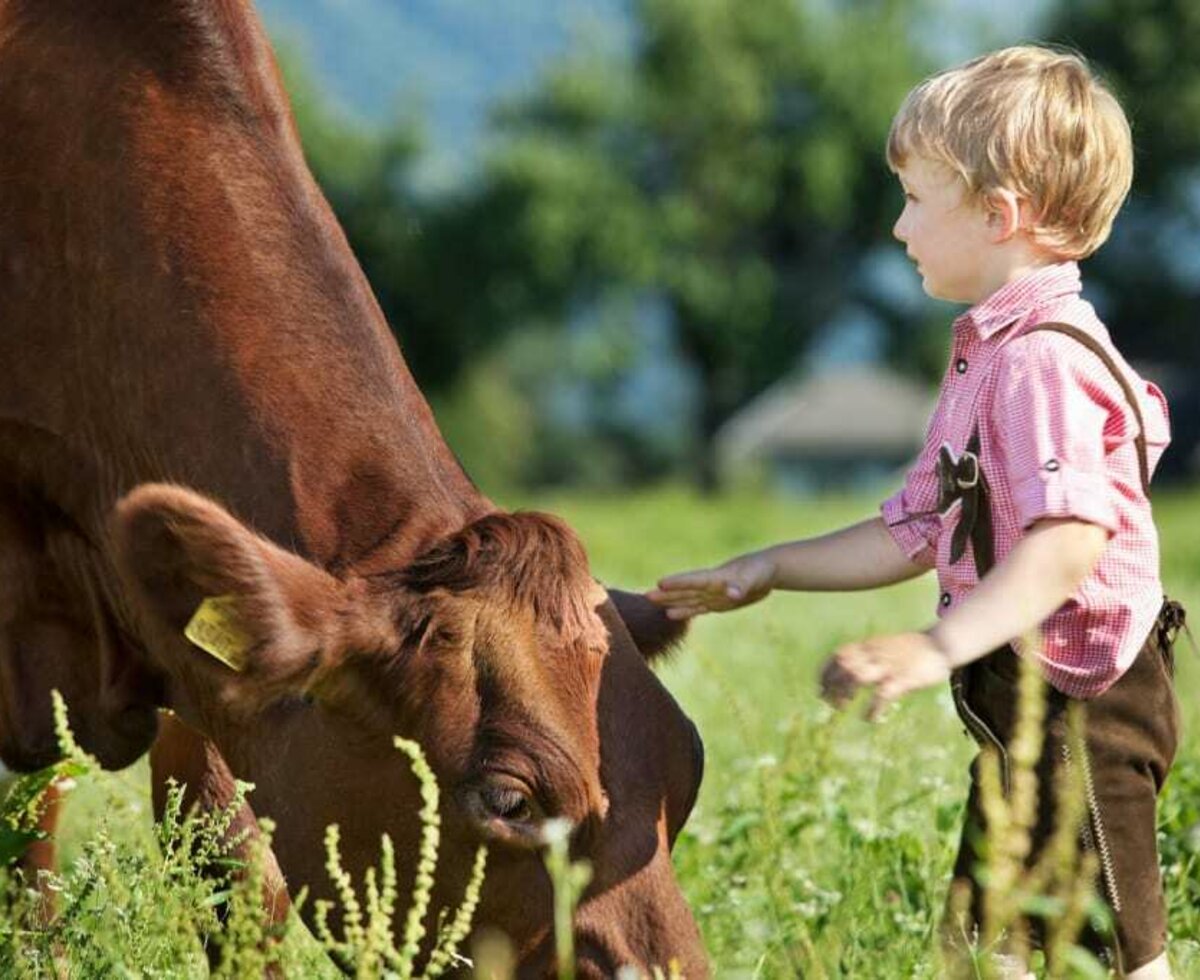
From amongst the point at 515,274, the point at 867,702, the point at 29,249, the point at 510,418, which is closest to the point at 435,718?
the point at 867,702

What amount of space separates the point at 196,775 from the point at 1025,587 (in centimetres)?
210

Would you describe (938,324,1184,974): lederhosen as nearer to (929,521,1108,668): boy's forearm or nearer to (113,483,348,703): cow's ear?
(929,521,1108,668): boy's forearm

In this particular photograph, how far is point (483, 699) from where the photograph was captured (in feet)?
10.9

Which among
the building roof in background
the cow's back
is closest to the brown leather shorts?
the cow's back

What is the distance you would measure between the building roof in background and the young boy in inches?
2959

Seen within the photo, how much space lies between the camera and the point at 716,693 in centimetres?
778

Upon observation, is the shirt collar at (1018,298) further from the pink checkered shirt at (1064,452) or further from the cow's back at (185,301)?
the cow's back at (185,301)

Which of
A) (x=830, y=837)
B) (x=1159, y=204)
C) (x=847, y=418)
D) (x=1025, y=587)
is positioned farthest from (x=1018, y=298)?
(x=847, y=418)

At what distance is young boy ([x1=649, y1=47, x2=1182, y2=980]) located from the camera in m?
3.26

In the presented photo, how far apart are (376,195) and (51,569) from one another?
57427 millimetres

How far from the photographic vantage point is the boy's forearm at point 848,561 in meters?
3.79

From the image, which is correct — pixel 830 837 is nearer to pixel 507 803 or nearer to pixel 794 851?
pixel 794 851

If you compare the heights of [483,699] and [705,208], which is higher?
[483,699]

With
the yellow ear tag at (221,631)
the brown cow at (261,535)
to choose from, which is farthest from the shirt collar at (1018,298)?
the yellow ear tag at (221,631)
